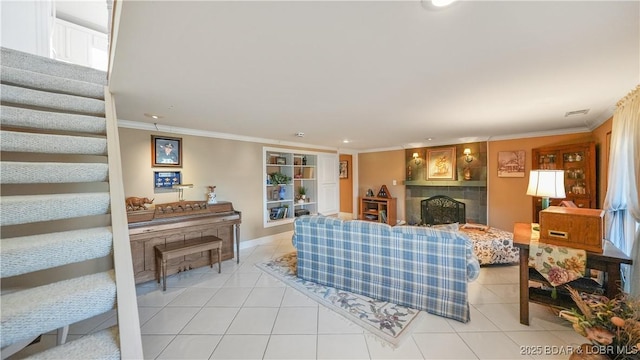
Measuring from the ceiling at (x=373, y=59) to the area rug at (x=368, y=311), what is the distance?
206 cm

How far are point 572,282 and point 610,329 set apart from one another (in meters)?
1.12

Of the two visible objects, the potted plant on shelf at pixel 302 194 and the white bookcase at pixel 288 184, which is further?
the potted plant on shelf at pixel 302 194

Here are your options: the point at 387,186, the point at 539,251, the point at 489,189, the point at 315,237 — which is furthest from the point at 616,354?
the point at 387,186

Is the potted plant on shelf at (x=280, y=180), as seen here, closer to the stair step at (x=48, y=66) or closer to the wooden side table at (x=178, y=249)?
the wooden side table at (x=178, y=249)

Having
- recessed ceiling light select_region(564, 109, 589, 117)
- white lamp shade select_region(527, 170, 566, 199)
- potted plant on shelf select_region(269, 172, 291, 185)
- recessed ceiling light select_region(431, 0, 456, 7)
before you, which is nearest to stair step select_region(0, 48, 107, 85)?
recessed ceiling light select_region(431, 0, 456, 7)

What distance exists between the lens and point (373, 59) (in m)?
1.48

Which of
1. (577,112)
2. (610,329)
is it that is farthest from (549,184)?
(610,329)

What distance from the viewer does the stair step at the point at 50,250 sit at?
992mm

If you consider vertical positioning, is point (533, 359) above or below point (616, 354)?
below

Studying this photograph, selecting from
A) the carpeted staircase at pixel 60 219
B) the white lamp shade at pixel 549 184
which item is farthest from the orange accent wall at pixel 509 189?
the carpeted staircase at pixel 60 219

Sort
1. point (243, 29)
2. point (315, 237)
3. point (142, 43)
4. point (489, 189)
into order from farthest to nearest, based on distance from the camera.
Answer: point (489, 189), point (315, 237), point (142, 43), point (243, 29)

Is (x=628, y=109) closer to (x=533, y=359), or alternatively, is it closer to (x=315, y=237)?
(x=533, y=359)

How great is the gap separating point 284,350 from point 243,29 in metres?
2.17

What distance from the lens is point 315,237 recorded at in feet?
9.30
